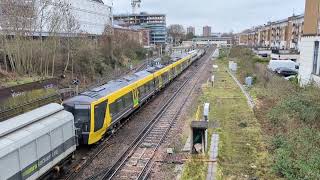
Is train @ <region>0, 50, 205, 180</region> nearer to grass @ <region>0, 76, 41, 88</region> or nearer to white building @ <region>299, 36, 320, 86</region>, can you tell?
grass @ <region>0, 76, 41, 88</region>

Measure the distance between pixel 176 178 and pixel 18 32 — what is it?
26.7 metres

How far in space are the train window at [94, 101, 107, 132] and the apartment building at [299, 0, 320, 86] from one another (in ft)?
65.5

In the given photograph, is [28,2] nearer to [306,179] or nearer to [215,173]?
[215,173]

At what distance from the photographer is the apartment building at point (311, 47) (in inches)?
1247

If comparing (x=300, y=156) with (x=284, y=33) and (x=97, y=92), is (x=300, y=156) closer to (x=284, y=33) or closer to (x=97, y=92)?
(x=97, y=92)

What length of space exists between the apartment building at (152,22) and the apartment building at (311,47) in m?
131

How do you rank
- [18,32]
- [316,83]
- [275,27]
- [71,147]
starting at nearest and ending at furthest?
1. [71,147]
2. [316,83]
3. [18,32]
4. [275,27]

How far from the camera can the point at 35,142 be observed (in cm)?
1227

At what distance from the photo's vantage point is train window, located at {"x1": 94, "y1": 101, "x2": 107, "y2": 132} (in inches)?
671

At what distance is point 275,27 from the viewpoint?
11594cm

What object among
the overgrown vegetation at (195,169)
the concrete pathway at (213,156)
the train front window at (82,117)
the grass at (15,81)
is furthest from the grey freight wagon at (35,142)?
the grass at (15,81)

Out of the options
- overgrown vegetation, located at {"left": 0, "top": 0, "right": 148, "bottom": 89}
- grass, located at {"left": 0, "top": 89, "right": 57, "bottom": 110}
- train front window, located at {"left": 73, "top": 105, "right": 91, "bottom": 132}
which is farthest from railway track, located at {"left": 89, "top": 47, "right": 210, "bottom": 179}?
overgrown vegetation, located at {"left": 0, "top": 0, "right": 148, "bottom": 89}

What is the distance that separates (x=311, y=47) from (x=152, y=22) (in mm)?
153501

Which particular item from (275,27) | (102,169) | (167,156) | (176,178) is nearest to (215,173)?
(176,178)
